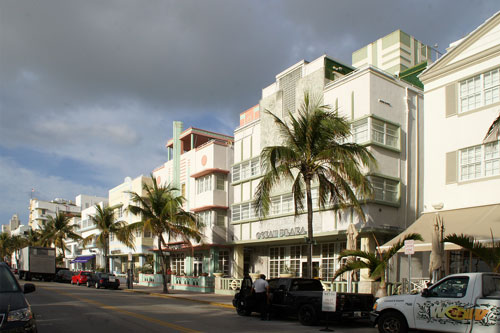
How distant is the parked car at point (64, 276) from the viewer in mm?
45906

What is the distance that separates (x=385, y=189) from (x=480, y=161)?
17.2ft

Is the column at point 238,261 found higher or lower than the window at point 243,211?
lower

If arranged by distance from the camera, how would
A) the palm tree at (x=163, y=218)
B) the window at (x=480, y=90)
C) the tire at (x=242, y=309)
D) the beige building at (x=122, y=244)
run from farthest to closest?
the beige building at (x=122, y=244) → the palm tree at (x=163, y=218) → the window at (x=480, y=90) → the tire at (x=242, y=309)

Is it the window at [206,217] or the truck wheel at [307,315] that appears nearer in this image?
the truck wheel at [307,315]

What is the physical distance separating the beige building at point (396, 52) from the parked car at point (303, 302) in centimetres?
3163

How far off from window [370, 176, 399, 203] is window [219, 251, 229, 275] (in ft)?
49.3

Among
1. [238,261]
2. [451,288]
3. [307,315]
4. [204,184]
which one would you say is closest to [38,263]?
[204,184]

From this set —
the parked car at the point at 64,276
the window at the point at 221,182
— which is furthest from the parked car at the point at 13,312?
the parked car at the point at 64,276

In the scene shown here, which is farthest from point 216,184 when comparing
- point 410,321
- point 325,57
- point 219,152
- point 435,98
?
point 410,321

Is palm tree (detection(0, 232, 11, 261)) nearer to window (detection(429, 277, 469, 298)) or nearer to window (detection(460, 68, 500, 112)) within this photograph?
window (detection(460, 68, 500, 112))

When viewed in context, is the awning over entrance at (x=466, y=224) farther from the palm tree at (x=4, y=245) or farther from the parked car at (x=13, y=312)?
the palm tree at (x=4, y=245)

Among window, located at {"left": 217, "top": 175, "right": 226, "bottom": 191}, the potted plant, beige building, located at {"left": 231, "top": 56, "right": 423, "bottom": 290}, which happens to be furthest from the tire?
window, located at {"left": 217, "top": 175, "right": 226, "bottom": 191}

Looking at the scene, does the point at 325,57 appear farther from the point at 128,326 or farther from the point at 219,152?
the point at 128,326

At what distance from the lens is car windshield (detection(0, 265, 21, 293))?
873 centimetres
